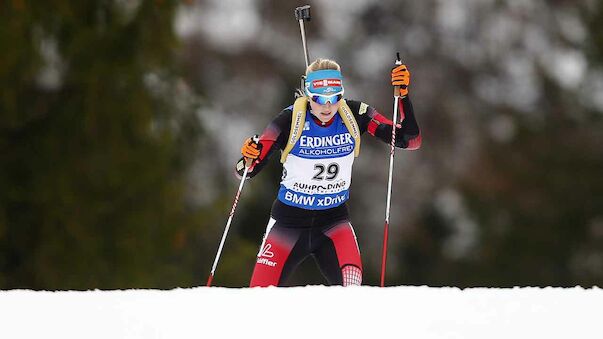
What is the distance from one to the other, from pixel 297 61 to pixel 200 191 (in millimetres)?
5707

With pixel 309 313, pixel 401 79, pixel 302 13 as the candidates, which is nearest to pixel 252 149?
pixel 401 79

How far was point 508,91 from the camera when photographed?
89.9ft

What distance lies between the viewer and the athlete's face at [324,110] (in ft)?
24.3

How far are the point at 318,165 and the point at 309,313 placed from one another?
2005 millimetres

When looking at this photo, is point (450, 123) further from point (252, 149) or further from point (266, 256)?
point (252, 149)

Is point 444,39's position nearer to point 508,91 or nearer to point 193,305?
point 508,91

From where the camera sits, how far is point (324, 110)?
24.3 feet

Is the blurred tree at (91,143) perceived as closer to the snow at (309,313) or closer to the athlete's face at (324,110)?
the athlete's face at (324,110)

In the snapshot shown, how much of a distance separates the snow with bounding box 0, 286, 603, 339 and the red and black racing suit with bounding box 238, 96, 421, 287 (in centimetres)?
145

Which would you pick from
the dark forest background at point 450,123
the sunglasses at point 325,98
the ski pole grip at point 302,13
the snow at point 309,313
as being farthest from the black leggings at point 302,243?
the dark forest background at point 450,123

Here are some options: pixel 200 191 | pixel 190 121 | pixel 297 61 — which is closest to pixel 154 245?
pixel 190 121

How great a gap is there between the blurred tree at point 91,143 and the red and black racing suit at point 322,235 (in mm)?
8804

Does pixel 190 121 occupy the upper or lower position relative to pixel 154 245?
upper

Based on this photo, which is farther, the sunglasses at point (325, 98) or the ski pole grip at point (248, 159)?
the ski pole grip at point (248, 159)
